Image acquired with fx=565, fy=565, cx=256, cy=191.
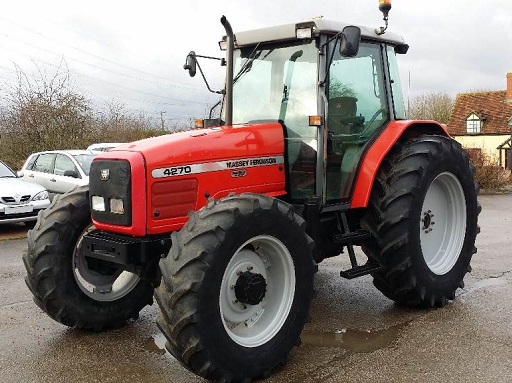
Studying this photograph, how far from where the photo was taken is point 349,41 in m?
4.09

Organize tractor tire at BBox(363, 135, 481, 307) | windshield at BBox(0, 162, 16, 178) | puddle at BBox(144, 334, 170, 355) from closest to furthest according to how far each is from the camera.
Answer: puddle at BBox(144, 334, 170, 355) < tractor tire at BBox(363, 135, 481, 307) < windshield at BBox(0, 162, 16, 178)

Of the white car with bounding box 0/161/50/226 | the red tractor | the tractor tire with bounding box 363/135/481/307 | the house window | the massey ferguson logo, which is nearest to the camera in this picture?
the red tractor

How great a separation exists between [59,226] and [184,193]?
1.12 metres

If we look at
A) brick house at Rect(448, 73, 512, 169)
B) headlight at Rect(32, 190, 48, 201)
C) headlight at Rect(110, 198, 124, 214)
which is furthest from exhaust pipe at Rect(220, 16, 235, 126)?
brick house at Rect(448, 73, 512, 169)

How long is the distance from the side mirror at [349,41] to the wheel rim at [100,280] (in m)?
2.36

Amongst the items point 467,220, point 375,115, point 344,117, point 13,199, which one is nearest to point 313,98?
point 344,117

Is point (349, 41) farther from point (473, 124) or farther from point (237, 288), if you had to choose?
point (473, 124)

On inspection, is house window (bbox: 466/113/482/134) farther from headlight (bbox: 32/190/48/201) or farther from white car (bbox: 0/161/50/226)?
white car (bbox: 0/161/50/226)

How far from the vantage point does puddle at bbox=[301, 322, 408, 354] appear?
424 centimetres

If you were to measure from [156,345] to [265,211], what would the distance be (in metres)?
1.53

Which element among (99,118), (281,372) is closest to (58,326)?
(281,372)

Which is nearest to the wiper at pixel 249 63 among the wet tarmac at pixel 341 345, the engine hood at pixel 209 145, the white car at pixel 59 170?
the engine hood at pixel 209 145

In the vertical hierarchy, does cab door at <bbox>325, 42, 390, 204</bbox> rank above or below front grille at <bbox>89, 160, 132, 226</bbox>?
above

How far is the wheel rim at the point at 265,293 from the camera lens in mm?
3729
